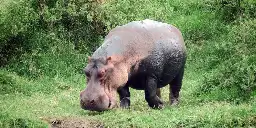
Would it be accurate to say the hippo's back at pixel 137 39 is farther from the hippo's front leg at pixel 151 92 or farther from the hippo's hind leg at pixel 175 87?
the hippo's hind leg at pixel 175 87

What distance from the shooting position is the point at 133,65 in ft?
30.9

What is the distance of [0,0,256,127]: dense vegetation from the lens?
8461 mm

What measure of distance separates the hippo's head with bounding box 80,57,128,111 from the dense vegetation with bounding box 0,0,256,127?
19 cm

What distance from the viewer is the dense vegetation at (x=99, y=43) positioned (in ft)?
27.8

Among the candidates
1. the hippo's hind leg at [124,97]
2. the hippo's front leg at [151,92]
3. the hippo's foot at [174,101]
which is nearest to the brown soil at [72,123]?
the hippo's hind leg at [124,97]

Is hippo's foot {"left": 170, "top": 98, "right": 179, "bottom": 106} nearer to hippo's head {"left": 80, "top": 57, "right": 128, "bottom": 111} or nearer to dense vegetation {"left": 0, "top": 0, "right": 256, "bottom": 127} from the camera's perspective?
dense vegetation {"left": 0, "top": 0, "right": 256, "bottom": 127}

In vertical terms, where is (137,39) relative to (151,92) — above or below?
above

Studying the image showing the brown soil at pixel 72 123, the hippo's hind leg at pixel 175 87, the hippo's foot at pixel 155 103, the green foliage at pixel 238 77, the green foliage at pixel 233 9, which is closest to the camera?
the brown soil at pixel 72 123

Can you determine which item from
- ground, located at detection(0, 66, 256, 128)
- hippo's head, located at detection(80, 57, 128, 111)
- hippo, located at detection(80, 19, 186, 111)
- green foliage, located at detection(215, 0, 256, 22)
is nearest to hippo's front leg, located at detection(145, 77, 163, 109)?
hippo, located at detection(80, 19, 186, 111)

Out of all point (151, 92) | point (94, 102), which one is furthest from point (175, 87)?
point (94, 102)

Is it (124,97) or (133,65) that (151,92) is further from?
(133,65)

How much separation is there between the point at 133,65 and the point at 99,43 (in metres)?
4.91

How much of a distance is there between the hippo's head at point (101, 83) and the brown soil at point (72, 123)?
0.42 m

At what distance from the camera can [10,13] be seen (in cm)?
1310
